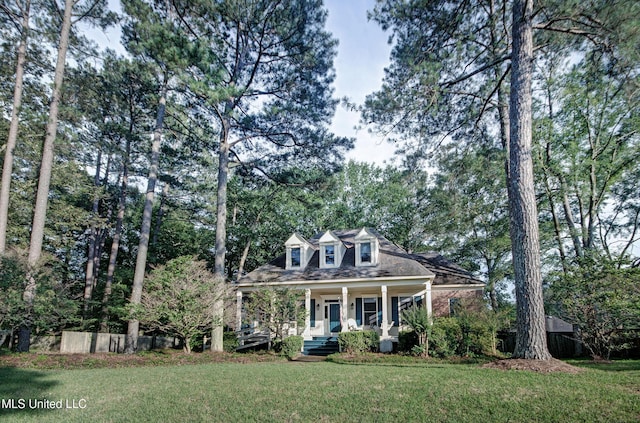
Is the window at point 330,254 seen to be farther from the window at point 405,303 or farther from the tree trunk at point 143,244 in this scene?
the tree trunk at point 143,244

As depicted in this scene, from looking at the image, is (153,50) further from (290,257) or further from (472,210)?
(472,210)

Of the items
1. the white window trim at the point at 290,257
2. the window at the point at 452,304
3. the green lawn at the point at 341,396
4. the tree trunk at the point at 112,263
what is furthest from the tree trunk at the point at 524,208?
the tree trunk at the point at 112,263

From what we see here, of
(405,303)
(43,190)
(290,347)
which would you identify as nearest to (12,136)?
(43,190)

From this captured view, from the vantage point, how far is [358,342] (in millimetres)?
12836

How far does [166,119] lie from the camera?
16594 millimetres

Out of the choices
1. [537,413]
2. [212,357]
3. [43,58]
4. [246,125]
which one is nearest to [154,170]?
[246,125]

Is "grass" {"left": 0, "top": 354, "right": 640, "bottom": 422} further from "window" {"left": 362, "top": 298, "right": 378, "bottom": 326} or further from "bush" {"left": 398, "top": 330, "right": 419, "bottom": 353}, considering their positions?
"window" {"left": 362, "top": 298, "right": 378, "bottom": 326}

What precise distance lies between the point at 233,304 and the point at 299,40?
11.6 meters

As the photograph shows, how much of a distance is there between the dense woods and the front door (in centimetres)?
501

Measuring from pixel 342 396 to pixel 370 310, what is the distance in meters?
11.7

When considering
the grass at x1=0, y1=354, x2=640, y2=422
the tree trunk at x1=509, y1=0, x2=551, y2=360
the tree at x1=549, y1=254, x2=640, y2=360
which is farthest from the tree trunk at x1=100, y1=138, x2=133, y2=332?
the tree at x1=549, y1=254, x2=640, y2=360

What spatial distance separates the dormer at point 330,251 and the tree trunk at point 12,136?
470 inches

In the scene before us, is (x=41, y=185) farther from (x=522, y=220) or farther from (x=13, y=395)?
(x=522, y=220)

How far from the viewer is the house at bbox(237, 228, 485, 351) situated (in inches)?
616
